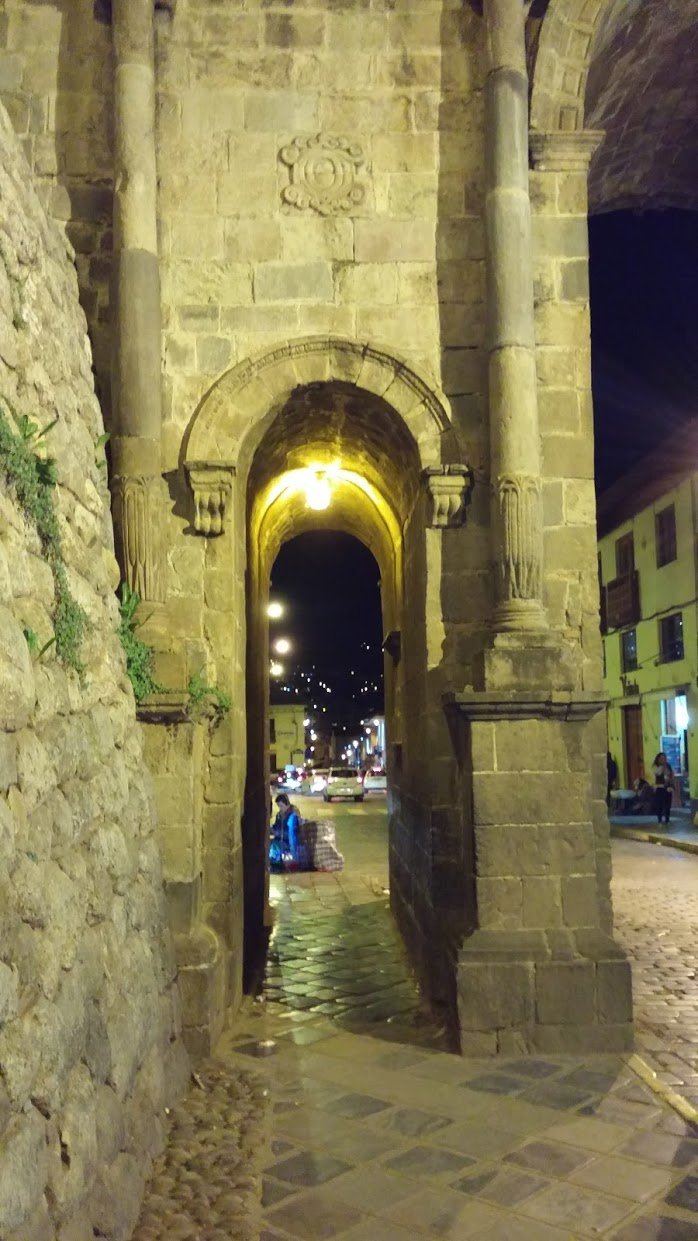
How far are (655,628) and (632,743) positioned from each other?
4.24m

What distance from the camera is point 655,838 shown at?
17750 millimetres

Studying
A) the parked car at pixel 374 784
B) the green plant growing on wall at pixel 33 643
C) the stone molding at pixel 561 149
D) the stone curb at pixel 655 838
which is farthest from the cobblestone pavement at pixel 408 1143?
the parked car at pixel 374 784

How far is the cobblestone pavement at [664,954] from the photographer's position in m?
5.61

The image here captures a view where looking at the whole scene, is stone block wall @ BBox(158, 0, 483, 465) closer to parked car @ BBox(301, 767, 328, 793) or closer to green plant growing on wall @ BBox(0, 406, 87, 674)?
green plant growing on wall @ BBox(0, 406, 87, 674)

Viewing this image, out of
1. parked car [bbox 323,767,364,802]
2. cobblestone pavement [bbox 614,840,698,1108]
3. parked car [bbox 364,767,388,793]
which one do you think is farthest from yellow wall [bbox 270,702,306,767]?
cobblestone pavement [bbox 614,840,698,1108]

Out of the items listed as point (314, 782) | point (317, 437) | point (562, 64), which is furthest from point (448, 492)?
point (314, 782)

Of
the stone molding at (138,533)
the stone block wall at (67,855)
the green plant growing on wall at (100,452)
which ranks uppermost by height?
the green plant growing on wall at (100,452)

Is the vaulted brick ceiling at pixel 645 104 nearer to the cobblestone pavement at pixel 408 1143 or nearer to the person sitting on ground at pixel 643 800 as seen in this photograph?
the cobblestone pavement at pixel 408 1143

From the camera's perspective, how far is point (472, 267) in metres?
6.79

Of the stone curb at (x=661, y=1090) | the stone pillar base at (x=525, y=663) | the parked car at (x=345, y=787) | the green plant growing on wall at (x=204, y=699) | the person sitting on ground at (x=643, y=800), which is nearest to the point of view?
the stone curb at (x=661, y=1090)

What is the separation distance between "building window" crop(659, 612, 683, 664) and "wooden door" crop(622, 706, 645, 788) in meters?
2.69

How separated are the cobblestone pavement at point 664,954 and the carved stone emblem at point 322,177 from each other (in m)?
5.87

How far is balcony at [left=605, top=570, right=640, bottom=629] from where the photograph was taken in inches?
1065

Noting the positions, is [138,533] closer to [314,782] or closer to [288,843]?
[288,843]
